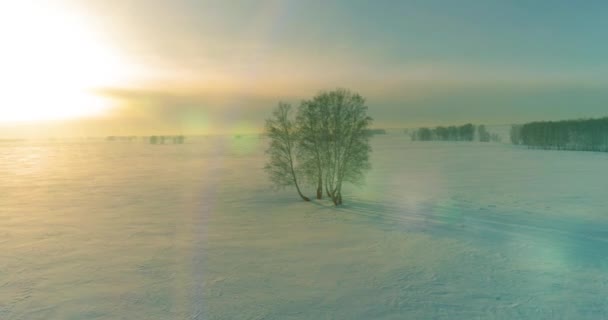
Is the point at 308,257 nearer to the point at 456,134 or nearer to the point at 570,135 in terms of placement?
the point at 570,135

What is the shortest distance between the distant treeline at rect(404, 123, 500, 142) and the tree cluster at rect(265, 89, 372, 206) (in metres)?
167

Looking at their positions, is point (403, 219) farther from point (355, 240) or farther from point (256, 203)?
point (256, 203)

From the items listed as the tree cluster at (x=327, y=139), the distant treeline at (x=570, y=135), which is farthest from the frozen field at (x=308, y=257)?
the distant treeline at (x=570, y=135)

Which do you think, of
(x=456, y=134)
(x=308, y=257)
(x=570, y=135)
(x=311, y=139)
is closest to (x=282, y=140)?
(x=311, y=139)

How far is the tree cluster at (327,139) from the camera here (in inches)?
1222

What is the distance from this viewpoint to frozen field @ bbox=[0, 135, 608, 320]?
1170 cm

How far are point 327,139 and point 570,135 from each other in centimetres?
11449

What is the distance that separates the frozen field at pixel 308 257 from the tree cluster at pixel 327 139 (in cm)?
331

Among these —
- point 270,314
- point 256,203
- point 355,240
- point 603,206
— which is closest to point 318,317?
point 270,314

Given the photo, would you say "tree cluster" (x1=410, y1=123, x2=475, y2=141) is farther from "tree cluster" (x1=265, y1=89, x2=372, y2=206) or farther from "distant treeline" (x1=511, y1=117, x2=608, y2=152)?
"tree cluster" (x1=265, y1=89, x2=372, y2=206)

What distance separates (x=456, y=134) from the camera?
186 meters

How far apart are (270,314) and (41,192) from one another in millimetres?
39612

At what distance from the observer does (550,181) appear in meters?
40.7

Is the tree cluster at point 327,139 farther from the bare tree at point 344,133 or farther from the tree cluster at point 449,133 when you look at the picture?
the tree cluster at point 449,133
